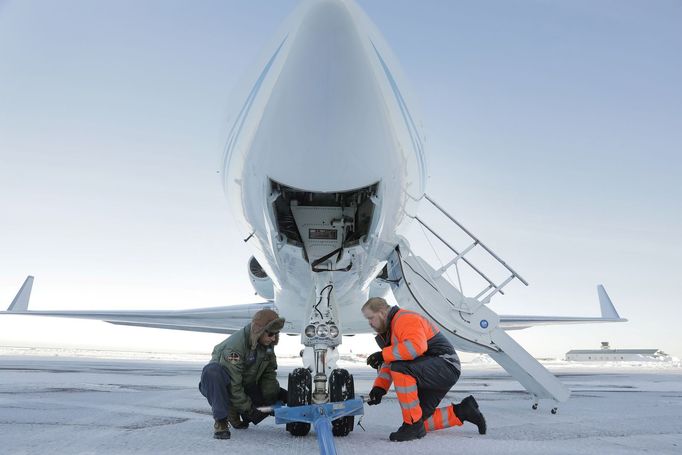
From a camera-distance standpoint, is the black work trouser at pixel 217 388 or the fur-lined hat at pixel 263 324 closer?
the black work trouser at pixel 217 388

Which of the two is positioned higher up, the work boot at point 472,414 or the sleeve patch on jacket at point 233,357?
the sleeve patch on jacket at point 233,357

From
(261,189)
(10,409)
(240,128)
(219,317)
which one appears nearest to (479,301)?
(261,189)

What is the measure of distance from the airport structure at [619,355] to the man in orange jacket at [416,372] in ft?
176

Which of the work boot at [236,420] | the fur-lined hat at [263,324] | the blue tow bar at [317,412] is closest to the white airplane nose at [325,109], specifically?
the fur-lined hat at [263,324]

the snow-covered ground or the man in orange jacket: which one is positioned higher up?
the man in orange jacket

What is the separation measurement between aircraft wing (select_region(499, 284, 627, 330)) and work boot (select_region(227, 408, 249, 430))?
45.2 feet

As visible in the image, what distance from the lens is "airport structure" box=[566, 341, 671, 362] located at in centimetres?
5134

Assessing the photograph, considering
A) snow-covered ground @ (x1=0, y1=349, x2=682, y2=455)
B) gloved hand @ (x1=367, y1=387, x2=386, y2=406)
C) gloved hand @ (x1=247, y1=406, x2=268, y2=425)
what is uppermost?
gloved hand @ (x1=367, y1=387, x2=386, y2=406)

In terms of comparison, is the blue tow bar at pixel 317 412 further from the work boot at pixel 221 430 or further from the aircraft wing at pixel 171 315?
the aircraft wing at pixel 171 315

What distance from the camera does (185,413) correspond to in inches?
221

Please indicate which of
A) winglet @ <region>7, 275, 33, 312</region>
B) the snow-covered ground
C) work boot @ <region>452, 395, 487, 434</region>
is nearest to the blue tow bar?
the snow-covered ground

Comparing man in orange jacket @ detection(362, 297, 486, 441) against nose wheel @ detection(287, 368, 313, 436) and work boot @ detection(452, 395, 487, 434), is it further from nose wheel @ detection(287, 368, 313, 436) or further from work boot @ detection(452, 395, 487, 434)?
nose wheel @ detection(287, 368, 313, 436)

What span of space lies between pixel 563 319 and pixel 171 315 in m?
12.9

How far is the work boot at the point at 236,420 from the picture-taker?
4.50 metres
